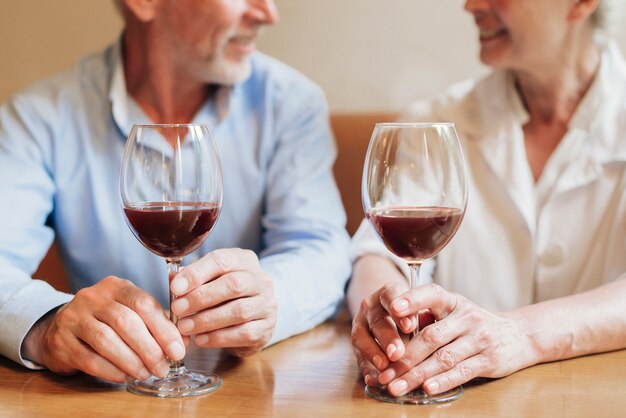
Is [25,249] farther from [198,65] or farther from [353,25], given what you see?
[353,25]

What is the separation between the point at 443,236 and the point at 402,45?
138cm

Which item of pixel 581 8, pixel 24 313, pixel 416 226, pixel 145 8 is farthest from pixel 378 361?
pixel 145 8

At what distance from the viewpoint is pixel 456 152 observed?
1.06m

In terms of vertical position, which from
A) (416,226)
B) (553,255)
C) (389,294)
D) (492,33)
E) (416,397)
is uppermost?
(492,33)

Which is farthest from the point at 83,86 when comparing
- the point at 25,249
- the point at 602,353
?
the point at 602,353

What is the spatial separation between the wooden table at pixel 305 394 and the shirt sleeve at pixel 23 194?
0.83 feet

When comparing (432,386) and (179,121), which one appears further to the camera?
(179,121)

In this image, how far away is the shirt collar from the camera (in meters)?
1.82

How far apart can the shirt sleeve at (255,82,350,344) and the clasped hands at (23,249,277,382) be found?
19 cm

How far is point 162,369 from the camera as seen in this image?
1.11 meters

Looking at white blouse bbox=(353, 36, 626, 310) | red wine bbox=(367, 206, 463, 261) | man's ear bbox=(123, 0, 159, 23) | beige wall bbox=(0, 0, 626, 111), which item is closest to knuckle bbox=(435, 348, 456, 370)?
red wine bbox=(367, 206, 463, 261)

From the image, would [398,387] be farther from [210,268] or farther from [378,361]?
[210,268]

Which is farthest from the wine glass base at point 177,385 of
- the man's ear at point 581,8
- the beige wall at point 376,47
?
the beige wall at point 376,47

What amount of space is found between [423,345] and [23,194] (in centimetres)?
96
